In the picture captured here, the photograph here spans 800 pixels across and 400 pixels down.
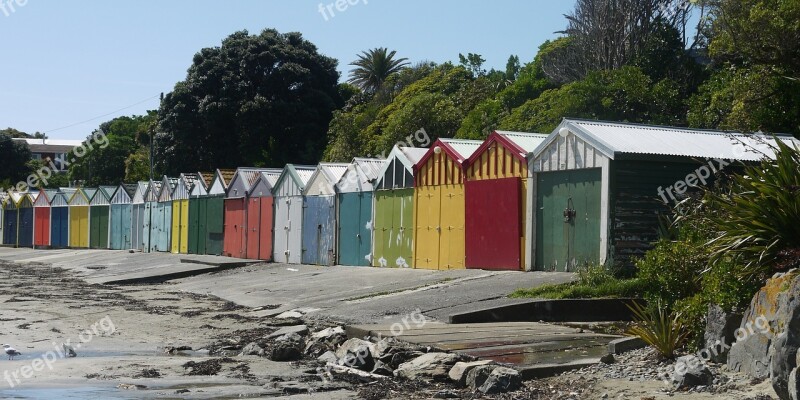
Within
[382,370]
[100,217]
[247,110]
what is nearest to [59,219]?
[100,217]

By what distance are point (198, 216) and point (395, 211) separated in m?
16.3

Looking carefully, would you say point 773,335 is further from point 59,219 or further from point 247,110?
point 59,219

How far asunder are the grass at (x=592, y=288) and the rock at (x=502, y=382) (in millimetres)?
5746

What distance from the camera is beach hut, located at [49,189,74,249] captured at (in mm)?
56219

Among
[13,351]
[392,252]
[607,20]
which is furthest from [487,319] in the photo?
[607,20]

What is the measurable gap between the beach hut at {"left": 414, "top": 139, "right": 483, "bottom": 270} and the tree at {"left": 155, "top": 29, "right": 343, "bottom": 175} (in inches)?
1308

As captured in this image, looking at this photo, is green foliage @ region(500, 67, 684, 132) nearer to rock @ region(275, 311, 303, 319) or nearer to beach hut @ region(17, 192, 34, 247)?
rock @ region(275, 311, 303, 319)

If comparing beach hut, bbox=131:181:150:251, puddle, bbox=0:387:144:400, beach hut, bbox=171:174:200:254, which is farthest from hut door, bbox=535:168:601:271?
beach hut, bbox=131:181:150:251

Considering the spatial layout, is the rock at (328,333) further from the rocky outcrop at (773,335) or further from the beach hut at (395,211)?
the beach hut at (395,211)

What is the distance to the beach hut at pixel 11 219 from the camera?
62.8 metres

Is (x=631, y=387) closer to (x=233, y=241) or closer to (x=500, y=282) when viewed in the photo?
(x=500, y=282)

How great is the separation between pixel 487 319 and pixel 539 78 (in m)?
41.5

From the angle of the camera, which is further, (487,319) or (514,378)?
(487,319)

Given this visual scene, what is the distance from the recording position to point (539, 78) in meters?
55.4
